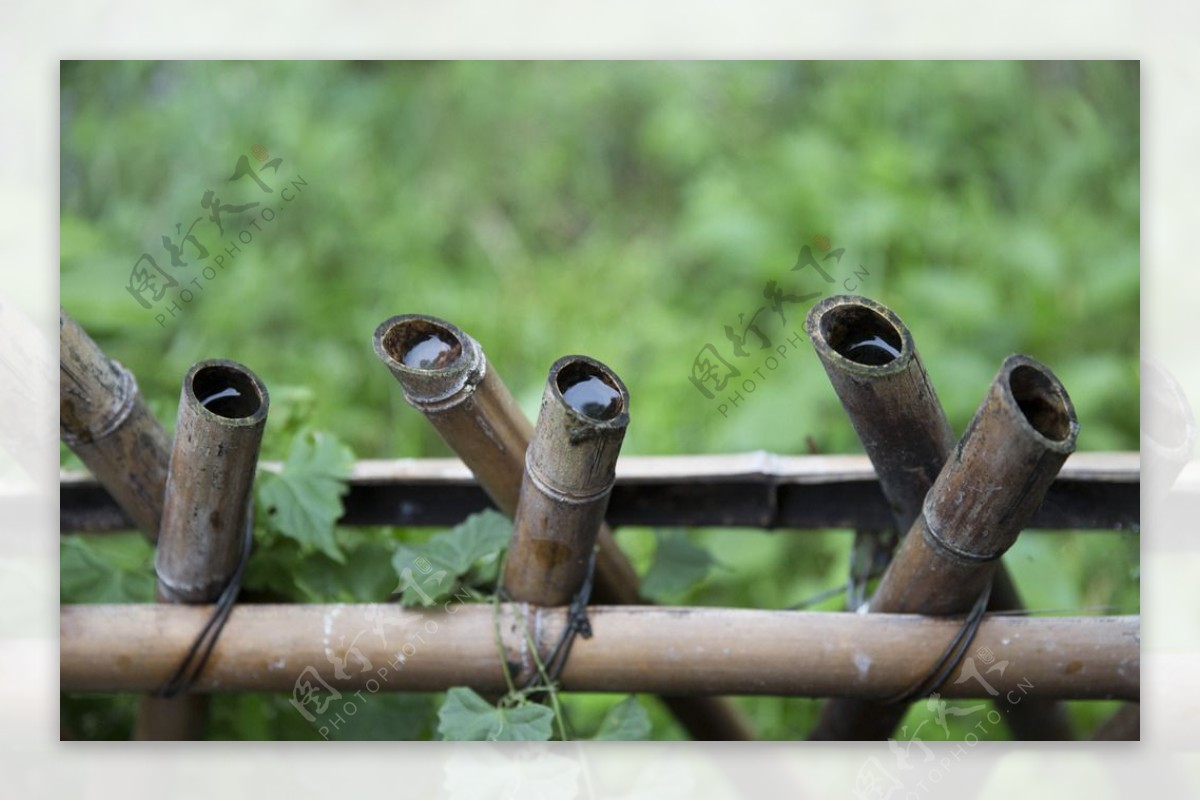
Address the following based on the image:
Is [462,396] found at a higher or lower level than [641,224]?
lower

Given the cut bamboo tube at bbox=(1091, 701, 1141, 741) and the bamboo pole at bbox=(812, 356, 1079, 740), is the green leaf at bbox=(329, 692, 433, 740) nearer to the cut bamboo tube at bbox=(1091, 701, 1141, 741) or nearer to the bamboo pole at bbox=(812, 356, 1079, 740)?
the bamboo pole at bbox=(812, 356, 1079, 740)

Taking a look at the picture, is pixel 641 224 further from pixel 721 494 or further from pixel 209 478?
pixel 209 478

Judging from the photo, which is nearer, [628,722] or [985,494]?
[985,494]

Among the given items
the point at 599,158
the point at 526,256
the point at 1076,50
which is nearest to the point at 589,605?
the point at 1076,50

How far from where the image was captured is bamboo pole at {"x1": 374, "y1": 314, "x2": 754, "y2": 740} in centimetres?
78

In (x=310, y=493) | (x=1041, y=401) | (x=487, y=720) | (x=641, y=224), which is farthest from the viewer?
(x=641, y=224)

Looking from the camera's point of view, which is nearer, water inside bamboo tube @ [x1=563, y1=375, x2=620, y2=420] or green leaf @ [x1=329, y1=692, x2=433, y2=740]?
water inside bamboo tube @ [x1=563, y1=375, x2=620, y2=420]

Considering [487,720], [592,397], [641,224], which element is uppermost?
[641,224]

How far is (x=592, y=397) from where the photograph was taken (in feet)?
2.54

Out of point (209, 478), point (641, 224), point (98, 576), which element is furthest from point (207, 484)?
point (641, 224)

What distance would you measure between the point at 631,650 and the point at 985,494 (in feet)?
0.91

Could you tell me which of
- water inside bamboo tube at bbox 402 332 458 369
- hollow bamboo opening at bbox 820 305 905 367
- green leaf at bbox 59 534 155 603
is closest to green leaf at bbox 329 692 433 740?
green leaf at bbox 59 534 155 603

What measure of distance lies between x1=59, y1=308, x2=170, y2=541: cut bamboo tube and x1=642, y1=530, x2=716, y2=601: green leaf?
0.39m

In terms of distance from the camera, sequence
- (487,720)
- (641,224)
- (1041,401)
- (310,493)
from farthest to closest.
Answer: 1. (641,224)
2. (310,493)
3. (487,720)
4. (1041,401)
